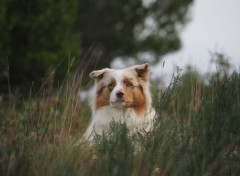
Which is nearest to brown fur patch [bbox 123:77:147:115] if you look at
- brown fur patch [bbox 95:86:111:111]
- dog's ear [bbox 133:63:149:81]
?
dog's ear [bbox 133:63:149:81]

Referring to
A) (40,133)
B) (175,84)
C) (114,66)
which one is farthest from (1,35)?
(175,84)

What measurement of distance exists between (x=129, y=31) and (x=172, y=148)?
14411 mm

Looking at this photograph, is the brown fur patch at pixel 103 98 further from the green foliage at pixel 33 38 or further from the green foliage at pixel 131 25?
the green foliage at pixel 131 25

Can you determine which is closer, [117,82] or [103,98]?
[117,82]

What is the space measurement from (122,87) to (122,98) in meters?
0.16

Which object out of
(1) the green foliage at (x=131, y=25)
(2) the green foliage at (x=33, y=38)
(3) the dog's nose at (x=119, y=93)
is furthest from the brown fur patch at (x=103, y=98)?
(1) the green foliage at (x=131, y=25)

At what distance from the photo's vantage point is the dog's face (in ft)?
14.0

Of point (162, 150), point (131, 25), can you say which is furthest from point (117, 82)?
point (131, 25)

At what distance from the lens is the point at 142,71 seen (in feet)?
15.1

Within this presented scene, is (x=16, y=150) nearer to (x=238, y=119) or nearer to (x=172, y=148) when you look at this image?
(x=172, y=148)

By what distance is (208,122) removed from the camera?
10.4 feet

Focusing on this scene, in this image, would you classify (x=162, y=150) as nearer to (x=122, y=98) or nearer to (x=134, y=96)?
(x=122, y=98)

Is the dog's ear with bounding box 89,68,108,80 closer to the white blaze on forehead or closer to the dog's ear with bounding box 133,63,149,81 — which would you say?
the white blaze on forehead

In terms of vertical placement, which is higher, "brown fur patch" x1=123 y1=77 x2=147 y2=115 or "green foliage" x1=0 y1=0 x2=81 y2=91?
"green foliage" x1=0 y1=0 x2=81 y2=91
